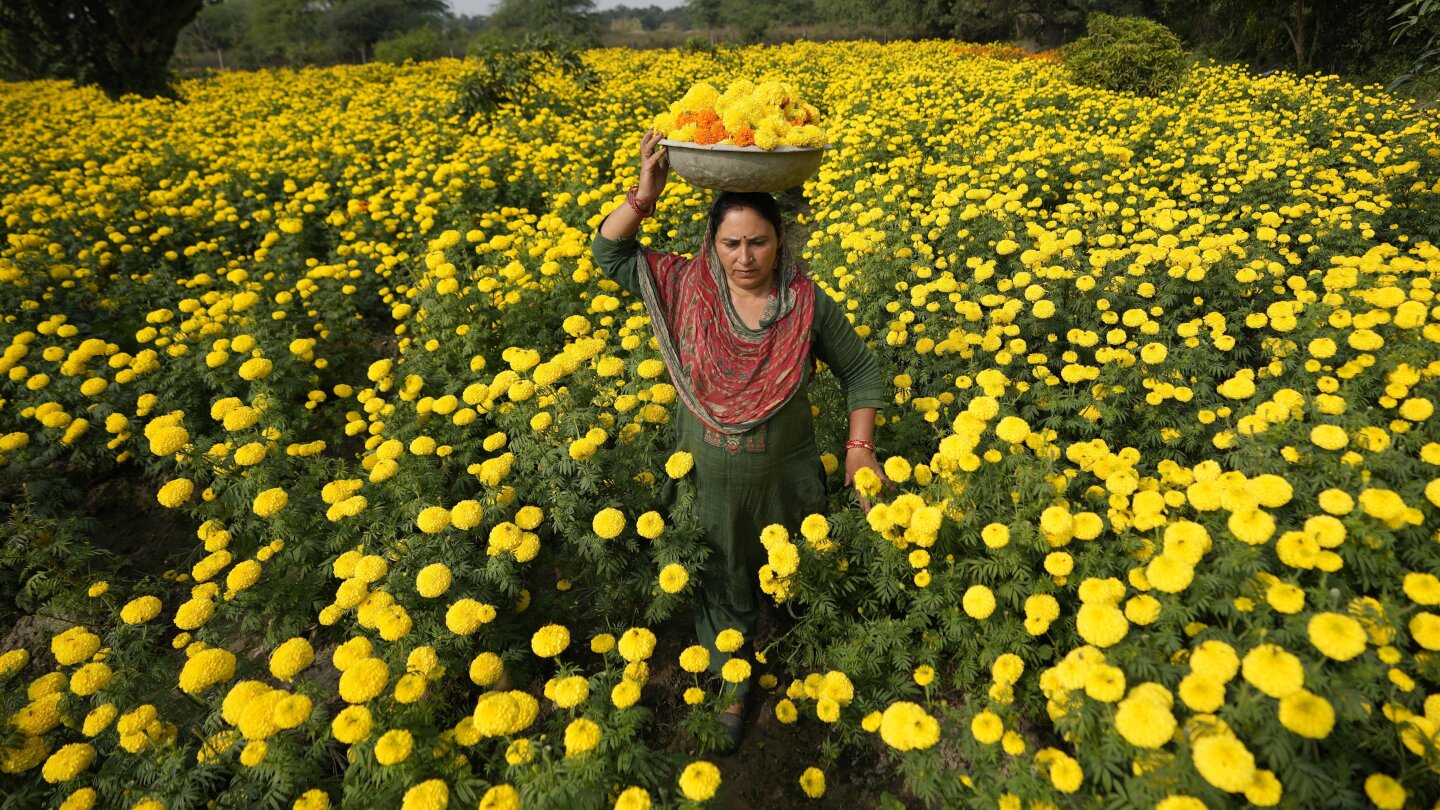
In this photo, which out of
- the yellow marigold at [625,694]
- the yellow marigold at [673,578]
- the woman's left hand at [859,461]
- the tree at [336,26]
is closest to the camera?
the yellow marigold at [625,694]

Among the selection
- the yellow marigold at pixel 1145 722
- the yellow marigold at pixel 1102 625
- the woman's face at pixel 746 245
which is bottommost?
the yellow marigold at pixel 1102 625

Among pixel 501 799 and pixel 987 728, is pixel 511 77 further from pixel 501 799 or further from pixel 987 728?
pixel 987 728

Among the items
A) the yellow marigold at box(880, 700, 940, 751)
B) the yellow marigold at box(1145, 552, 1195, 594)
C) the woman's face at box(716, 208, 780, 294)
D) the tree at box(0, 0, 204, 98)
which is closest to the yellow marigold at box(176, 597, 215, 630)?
the woman's face at box(716, 208, 780, 294)

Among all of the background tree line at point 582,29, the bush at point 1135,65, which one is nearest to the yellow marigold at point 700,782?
the background tree line at point 582,29

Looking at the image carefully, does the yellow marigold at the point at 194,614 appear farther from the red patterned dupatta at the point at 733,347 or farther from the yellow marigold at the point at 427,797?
the red patterned dupatta at the point at 733,347

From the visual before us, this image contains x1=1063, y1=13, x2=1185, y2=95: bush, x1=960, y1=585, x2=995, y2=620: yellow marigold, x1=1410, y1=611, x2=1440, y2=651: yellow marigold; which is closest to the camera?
x1=1410, y1=611, x2=1440, y2=651: yellow marigold

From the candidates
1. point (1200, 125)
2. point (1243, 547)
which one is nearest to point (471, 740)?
point (1243, 547)

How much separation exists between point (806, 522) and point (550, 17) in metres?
40.1

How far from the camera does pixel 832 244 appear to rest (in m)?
5.36

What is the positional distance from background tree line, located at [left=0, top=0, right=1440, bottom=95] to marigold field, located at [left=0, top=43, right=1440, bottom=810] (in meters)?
3.59

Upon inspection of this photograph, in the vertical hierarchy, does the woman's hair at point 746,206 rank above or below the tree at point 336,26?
below

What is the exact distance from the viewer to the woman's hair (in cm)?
196

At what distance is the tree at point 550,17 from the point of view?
108 feet

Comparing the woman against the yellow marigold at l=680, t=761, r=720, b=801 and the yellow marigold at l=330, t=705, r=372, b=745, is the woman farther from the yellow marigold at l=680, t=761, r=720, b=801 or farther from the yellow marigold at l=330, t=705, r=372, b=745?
the yellow marigold at l=330, t=705, r=372, b=745
